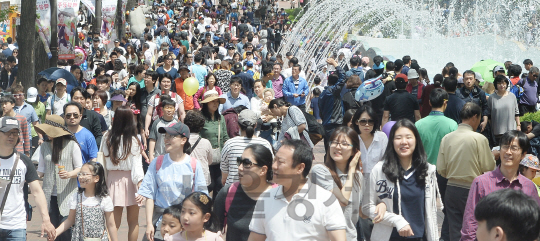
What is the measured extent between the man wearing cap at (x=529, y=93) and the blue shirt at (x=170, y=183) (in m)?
8.56

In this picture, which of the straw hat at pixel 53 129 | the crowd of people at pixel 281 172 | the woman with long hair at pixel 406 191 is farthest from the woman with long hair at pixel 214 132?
the woman with long hair at pixel 406 191

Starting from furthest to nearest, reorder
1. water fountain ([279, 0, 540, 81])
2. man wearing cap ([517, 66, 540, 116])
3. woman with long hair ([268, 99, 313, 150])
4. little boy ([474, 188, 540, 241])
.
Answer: water fountain ([279, 0, 540, 81]), man wearing cap ([517, 66, 540, 116]), woman with long hair ([268, 99, 313, 150]), little boy ([474, 188, 540, 241])

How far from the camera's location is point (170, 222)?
5.21 m

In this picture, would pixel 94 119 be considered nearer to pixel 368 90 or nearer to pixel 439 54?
pixel 368 90

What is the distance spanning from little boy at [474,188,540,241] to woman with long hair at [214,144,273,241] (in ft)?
6.36

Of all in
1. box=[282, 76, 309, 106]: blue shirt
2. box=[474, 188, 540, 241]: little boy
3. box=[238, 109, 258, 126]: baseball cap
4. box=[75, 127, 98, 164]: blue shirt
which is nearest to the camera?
box=[474, 188, 540, 241]: little boy

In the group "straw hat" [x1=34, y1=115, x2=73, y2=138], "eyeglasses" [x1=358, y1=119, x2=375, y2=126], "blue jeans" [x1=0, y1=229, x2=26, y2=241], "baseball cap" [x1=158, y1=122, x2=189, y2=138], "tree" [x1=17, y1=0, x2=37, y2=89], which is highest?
"tree" [x1=17, y1=0, x2=37, y2=89]

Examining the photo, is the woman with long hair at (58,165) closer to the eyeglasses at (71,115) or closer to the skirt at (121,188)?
the eyeglasses at (71,115)

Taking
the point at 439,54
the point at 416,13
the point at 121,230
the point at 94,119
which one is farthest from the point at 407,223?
the point at 416,13

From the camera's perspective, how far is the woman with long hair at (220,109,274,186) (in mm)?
6348

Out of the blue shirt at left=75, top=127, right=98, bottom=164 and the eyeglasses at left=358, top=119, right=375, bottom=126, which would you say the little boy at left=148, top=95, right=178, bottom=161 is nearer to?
the blue shirt at left=75, top=127, right=98, bottom=164

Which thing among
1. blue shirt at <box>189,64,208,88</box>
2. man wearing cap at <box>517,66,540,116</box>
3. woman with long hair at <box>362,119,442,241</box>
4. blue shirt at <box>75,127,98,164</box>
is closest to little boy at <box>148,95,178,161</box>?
blue shirt at <box>75,127,98,164</box>

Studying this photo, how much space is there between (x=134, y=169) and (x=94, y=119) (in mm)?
1702

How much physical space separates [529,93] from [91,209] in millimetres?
9153
